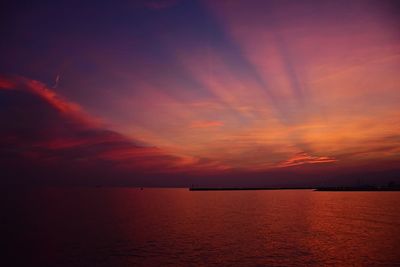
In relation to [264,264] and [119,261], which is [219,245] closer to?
[264,264]

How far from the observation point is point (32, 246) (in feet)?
140

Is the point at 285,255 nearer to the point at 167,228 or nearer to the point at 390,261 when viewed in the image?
the point at 390,261

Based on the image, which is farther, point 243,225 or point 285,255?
point 243,225

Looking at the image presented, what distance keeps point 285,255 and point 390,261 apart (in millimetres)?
10479

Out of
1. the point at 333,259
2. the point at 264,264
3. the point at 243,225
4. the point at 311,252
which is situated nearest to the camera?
the point at 264,264

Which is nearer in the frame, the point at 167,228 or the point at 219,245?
the point at 219,245

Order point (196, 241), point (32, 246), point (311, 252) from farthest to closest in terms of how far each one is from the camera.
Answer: point (196, 241) < point (32, 246) < point (311, 252)

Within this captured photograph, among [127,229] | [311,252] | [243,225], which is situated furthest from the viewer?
[243,225]

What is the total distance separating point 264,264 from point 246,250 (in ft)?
21.8

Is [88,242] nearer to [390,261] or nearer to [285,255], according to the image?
[285,255]

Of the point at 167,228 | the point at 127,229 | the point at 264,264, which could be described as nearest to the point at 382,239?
the point at 264,264

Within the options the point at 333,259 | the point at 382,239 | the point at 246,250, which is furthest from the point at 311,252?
the point at 382,239

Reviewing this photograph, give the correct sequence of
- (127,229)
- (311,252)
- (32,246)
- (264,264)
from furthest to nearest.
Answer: (127,229), (32,246), (311,252), (264,264)

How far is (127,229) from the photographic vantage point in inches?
2243
